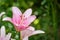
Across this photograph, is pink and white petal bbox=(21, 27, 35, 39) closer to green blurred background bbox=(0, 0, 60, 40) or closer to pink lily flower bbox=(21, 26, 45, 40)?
pink lily flower bbox=(21, 26, 45, 40)

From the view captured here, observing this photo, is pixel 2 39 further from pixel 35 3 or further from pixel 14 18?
pixel 35 3

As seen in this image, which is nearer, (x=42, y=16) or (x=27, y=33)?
(x=27, y=33)

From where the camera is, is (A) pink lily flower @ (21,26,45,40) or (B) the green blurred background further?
(B) the green blurred background

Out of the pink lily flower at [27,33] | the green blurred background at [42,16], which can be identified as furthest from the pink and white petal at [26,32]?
the green blurred background at [42,16]

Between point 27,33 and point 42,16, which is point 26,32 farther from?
point 42,16

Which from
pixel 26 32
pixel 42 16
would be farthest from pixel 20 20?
pixel 42 16

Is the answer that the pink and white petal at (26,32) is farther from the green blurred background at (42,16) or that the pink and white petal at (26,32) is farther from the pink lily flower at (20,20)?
the green blurred background at (42,16)

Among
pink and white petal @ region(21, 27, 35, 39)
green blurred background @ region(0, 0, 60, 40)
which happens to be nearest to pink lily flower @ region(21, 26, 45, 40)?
pink and white petal @ region(21, 27, 35, 39)

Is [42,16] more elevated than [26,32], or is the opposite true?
[42,16]

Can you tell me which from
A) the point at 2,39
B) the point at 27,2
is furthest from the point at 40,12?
the point at 2,39
